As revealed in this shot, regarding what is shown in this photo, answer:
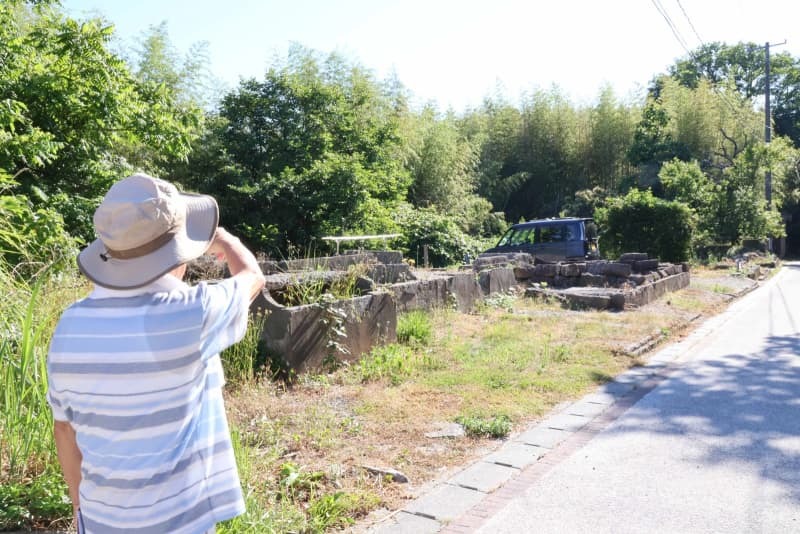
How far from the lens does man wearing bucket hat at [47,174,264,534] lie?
1855 millimetres

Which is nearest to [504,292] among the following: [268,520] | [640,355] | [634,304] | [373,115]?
[634,304]

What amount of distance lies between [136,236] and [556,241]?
16265 mm

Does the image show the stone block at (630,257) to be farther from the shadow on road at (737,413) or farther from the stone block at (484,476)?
the stone block at (484,476)

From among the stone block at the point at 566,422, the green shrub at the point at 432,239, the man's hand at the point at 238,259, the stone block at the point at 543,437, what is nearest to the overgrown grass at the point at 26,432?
the man's hand at the point at 238,259

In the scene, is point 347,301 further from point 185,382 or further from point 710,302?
point 710,302

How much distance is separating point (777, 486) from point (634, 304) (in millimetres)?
8057

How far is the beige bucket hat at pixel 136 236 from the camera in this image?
1876 mm

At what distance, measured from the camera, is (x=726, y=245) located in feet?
84.1

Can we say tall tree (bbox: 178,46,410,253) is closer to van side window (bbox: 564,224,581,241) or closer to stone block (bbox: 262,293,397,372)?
van side window (bbox: 564,224,581,241)

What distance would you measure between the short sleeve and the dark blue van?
50.0 feet

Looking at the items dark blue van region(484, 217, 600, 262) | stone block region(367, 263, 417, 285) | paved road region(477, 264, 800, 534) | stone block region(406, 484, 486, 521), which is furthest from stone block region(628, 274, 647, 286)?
stone block region(406, 484, 486, 521)

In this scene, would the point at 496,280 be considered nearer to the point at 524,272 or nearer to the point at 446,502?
the point at 524,272

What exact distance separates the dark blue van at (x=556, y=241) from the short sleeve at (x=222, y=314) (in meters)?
15.2

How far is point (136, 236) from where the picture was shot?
1883 millimetres
